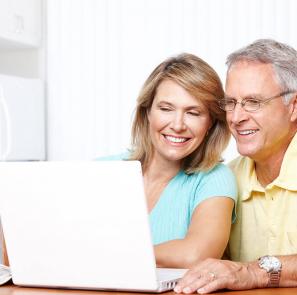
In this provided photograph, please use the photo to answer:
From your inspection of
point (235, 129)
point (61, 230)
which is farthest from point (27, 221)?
point (235, 129)

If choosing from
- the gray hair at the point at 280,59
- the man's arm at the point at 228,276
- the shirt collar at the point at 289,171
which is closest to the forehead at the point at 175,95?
the gray hair at the point at 280,59

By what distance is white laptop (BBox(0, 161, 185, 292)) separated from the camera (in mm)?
1437

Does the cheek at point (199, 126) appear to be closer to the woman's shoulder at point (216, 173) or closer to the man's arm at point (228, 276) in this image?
the woman's shoulder at point (216, 173)

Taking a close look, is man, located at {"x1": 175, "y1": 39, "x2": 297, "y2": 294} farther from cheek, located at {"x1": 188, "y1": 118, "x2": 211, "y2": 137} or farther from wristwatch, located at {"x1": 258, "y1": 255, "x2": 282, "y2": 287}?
wristwatch, located at {"x1": 258, "y1": 255, "x2": 282, "y2": 287}

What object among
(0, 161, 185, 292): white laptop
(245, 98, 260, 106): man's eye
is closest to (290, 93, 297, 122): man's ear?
(245, 98, 260, 106): man's eye

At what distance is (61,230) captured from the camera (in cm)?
151

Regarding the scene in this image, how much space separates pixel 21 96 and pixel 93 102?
1.40ft

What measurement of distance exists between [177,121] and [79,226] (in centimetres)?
83

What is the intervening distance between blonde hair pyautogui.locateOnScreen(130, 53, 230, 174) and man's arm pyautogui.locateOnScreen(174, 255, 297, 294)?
2.34 ft

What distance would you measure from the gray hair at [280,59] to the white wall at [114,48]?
62.4 inches

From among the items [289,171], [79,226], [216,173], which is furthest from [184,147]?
[79,226]

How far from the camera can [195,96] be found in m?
2.22

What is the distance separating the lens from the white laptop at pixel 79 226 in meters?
1.44

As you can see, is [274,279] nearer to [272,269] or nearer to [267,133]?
[272,269]
